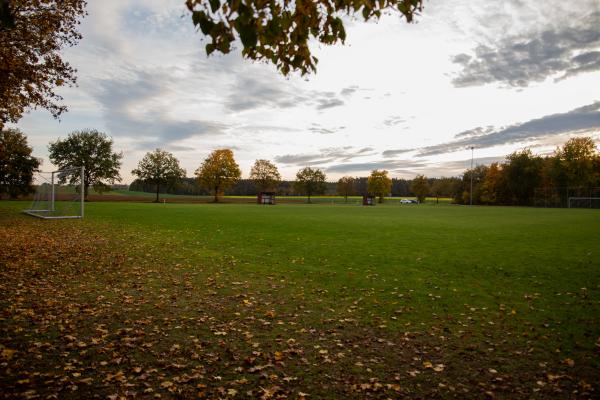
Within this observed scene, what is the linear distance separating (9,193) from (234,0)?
87.5 m

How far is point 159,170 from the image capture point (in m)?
98.7

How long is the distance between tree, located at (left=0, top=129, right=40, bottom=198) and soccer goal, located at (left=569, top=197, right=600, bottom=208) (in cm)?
11802

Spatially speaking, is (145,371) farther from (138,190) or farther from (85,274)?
(138,190)

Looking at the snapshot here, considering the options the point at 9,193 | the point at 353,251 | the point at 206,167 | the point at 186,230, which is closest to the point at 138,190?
the point at 206,167

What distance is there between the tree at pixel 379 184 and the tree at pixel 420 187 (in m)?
12.4

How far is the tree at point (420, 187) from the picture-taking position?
15275 cm

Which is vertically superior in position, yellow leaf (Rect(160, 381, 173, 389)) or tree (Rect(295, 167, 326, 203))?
tree (Rect(295, 167, 326, 203))

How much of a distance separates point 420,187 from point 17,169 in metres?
137

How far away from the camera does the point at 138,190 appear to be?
172m

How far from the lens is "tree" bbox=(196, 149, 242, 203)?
315ft

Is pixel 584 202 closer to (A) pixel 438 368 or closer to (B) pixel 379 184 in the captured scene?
(B) pixel 379 184

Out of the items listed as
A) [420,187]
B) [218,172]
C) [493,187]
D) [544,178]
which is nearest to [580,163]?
[544,178]

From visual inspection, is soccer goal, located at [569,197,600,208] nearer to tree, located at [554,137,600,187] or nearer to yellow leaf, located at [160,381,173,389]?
tree, located at [554,137,600,187]

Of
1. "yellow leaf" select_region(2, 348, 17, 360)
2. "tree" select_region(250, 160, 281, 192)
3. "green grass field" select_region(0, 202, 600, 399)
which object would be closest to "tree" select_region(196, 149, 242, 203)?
"tree" select_region(250, 160, 281, 192)
